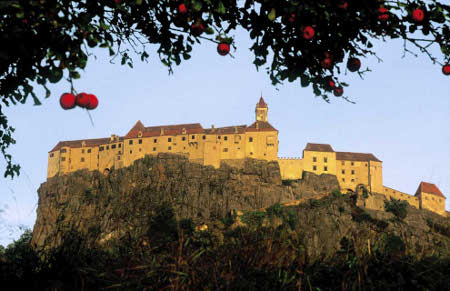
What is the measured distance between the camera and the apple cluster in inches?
186

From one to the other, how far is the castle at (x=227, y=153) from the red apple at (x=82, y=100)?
73153mm

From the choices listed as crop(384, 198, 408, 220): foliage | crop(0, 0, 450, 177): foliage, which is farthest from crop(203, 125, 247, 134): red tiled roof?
crop(0, 0, 450, 177): foliage

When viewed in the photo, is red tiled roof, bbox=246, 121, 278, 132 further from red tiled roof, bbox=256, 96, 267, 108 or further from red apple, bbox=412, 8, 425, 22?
red apple, bbox=412, 8, 425, 22

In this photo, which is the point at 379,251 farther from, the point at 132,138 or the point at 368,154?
the point at 368,154

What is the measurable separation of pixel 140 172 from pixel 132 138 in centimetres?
934

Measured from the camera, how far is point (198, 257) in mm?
5098

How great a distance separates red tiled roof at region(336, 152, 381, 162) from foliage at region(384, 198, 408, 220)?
9.59m

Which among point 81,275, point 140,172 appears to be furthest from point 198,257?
point 140,172

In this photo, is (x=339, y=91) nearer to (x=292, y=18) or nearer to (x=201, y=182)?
(x=292, y=18)

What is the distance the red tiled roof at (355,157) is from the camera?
84344mm

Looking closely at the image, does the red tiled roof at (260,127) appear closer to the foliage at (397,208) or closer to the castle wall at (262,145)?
the castle wall at (262,145)

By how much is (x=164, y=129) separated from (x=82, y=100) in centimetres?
7996

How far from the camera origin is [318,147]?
3307 inches

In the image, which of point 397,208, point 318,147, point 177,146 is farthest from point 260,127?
point 397,208
